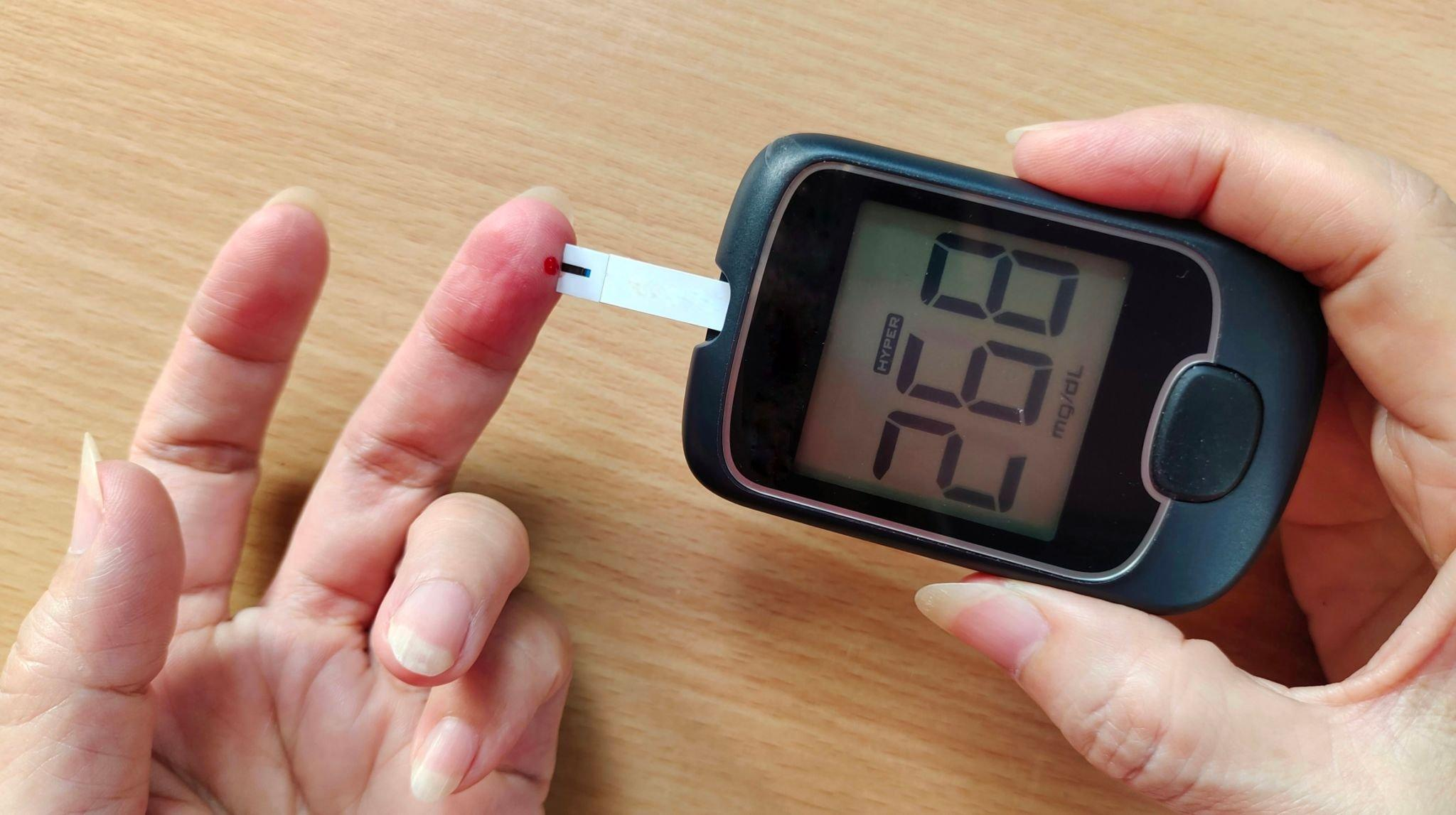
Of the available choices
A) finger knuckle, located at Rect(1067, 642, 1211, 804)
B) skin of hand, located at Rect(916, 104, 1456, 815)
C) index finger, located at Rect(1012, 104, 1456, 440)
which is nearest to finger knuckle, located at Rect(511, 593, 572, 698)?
skin of hand, located at Rect(916, 104, 1456, 815)

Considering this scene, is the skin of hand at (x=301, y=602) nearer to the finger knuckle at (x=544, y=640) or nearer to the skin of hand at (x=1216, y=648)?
the finger knuckle at (x=544, y=640)

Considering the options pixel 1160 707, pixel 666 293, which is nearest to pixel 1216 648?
pixel 1160 707

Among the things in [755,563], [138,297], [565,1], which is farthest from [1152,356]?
[138,297]

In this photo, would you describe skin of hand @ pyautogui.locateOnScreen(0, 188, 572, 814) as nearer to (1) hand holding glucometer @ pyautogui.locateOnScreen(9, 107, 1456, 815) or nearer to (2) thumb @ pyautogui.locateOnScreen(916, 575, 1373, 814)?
(1) hand holding glucometer @ pyautogui.locateOnScreen(9, 107, 1456, 815)

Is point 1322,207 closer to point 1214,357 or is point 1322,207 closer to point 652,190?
point 1214,357

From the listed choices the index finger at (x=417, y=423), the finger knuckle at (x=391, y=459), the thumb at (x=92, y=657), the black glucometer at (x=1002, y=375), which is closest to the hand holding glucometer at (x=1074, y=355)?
the black glucometer at (x=1002, y=375)

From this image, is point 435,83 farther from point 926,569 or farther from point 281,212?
point 926,569

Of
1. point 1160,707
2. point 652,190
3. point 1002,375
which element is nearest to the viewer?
point 1160,707
